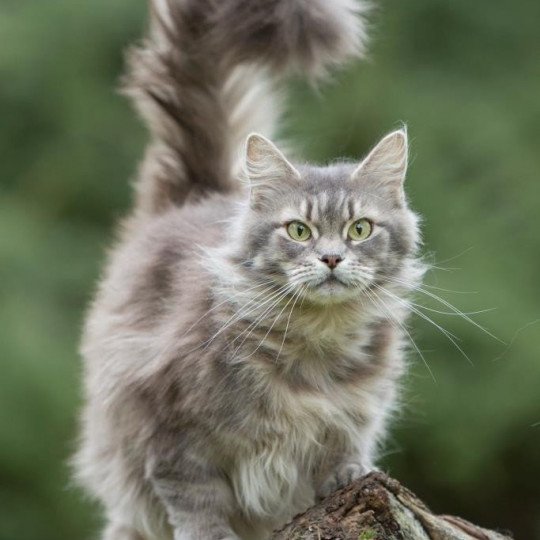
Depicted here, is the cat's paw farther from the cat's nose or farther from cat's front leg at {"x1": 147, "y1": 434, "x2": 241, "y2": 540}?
the cat's nose

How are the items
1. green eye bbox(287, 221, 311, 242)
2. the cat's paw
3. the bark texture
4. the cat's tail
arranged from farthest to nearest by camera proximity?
the cat's tail < the cat's paw < green eye bbox(287, 221, 311, 242) < the bark texture

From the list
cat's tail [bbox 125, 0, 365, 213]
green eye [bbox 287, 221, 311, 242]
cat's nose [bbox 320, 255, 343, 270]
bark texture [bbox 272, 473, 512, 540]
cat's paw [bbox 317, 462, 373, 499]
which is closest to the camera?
bark texture [bbox 272, 473, 512, 540]

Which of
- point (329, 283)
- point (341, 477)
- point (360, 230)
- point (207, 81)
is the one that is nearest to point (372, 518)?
point (341, 477)

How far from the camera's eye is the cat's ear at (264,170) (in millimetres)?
4785

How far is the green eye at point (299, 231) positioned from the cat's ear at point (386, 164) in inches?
10.1

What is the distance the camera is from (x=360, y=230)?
15.3 feet

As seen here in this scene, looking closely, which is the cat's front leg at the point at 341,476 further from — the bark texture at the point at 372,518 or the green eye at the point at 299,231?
the green eye at the point at 299,231

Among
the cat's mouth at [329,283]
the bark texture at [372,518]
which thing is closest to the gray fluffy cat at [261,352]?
the cat's mouth at [329,283]

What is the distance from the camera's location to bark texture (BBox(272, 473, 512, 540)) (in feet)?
13.6

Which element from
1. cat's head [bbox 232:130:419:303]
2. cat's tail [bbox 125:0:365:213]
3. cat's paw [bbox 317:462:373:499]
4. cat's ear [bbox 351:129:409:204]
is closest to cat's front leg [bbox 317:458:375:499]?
cat's paw [bbox 317:462:373:499]

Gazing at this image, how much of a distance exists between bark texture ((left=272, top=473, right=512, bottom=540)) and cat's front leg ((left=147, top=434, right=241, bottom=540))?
47cm

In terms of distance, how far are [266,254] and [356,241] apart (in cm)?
32

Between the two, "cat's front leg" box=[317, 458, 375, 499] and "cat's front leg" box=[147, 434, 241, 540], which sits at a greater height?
"cat's front leg" box=[317, 458, 375, 499]

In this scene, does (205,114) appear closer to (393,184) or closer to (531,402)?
(393,184)
